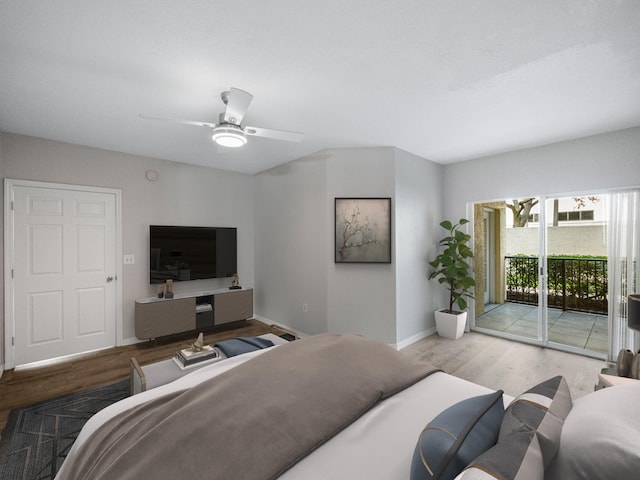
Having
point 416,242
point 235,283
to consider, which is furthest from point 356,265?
point 235,283

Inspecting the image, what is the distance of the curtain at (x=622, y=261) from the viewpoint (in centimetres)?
299

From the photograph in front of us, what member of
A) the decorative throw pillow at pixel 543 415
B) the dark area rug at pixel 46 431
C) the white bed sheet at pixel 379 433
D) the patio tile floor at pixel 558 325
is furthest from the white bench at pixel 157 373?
the patio tile floor at pixel 558 325

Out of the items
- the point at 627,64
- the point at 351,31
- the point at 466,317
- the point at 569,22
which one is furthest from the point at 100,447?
the point at 466,317

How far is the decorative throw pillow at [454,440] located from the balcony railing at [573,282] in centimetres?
493

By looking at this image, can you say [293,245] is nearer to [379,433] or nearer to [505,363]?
[505,363]

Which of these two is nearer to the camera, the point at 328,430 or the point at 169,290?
the point at 328,430

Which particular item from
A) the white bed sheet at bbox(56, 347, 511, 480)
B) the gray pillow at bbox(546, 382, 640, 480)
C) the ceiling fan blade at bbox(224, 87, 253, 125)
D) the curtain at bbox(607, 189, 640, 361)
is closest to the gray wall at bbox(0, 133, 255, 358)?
the ceiling fan blade at bbox(224, 87, 253, 125)

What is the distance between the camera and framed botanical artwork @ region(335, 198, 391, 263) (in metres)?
3.54

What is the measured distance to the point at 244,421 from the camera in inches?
41.8

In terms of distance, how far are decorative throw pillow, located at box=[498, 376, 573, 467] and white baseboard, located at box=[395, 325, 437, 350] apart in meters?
2.52

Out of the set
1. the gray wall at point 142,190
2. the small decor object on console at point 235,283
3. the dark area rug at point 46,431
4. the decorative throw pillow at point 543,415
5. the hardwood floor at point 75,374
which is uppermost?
the gray wall at point 142,190

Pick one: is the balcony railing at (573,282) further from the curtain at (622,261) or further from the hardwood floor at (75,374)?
the hardwood floor at (75,374)

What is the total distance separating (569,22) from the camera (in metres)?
1.55

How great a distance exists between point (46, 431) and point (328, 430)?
223 centimetres
